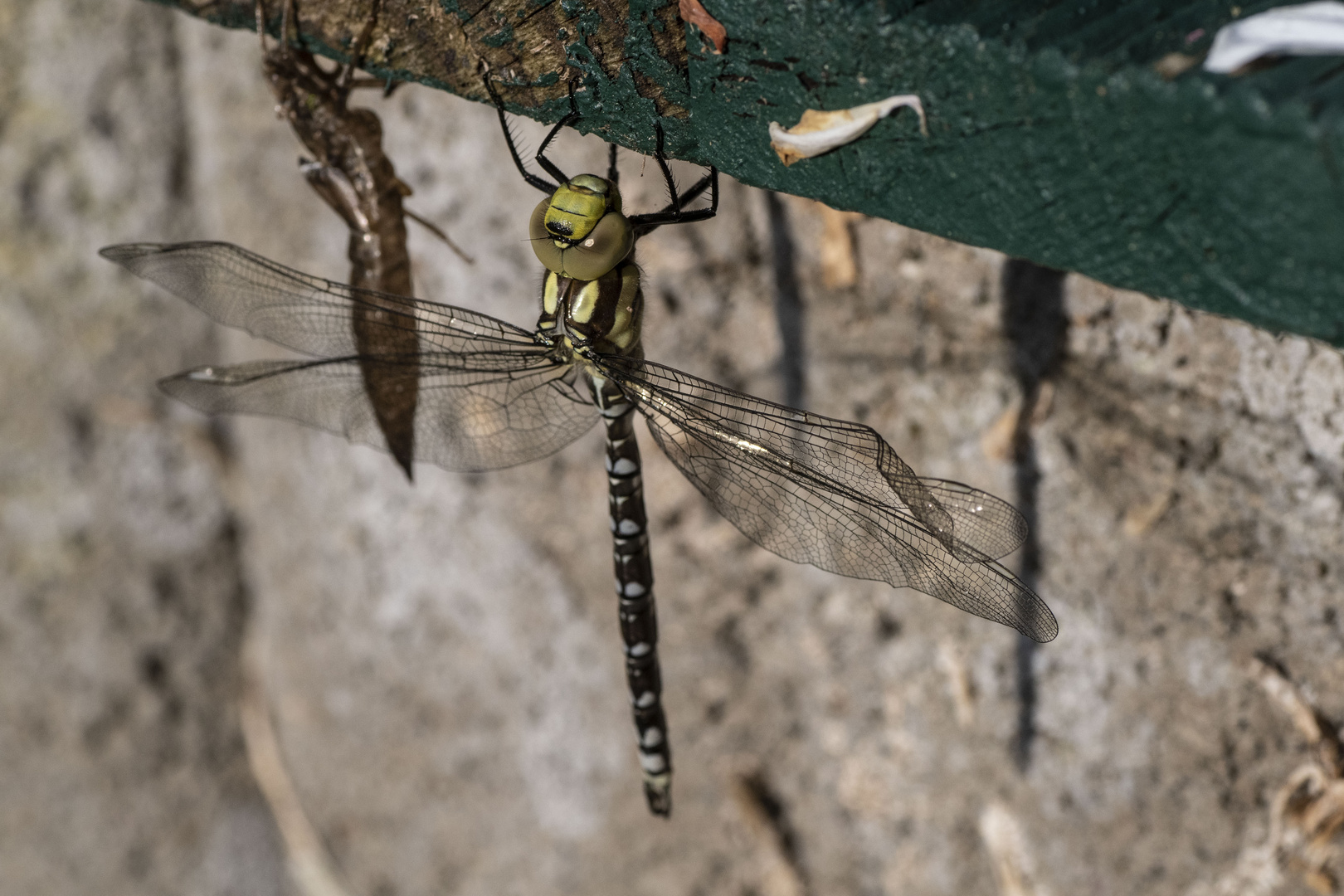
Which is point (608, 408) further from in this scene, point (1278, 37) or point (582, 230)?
point (1278, 37)

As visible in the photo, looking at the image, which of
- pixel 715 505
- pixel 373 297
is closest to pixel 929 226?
pixel 715 505

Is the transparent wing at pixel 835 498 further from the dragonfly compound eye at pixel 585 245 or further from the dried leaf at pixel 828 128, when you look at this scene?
the dried leaf at pixel 828 128

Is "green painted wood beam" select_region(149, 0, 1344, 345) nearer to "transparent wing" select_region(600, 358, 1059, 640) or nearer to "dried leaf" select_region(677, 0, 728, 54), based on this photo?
"dried leaf" select_region(677, 0, 728, 54)

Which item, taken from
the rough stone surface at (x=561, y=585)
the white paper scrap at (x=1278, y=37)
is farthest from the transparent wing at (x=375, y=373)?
the white paper scrap at (x=1278, y=37)

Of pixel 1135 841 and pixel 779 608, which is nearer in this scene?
pixel 1135 841

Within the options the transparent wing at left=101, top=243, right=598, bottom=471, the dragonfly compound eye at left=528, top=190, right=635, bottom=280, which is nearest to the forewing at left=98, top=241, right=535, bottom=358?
the transparent wing at left=101, top=243, right=598, bottom=471

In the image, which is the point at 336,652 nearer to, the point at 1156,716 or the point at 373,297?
the point at 373,297
